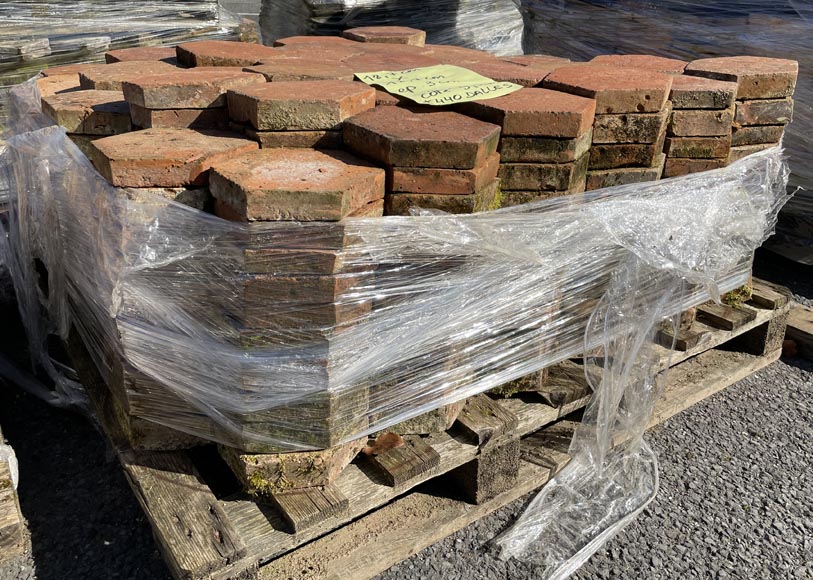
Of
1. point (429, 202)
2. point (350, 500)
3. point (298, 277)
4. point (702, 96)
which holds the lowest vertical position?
point (350, 500)

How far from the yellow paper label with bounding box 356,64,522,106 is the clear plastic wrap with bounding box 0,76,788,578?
42cm

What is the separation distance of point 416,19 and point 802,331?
11.1 feet

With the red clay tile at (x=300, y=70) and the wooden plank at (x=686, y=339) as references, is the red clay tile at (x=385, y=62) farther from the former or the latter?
the wooden plank at (x=686, y=339)

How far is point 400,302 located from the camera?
2.03 metres

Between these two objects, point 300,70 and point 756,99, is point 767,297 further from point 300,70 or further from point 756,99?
point 300,70

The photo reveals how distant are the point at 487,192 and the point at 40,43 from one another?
122 inches

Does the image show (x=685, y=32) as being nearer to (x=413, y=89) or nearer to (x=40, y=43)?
(x=413, y=89)

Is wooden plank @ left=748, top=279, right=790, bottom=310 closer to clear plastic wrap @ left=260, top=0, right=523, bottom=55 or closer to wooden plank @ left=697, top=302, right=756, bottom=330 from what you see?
wooden plank @ left=697, top=302, right=756, bottom=330

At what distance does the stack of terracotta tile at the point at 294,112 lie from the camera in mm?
2080

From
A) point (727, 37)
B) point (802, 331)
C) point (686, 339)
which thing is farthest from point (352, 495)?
point (727, 37)

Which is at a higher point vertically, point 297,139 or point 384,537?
point 297,139

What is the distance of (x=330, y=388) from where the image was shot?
1973 millimetres

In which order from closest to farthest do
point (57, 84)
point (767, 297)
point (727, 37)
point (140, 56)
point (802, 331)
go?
1. point (57, 84)
2. point (140, 56)
3. point (767, 297)
4. point (802, 331)
5. point (727, 37)

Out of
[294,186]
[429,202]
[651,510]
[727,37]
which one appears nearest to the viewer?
[294,186]
